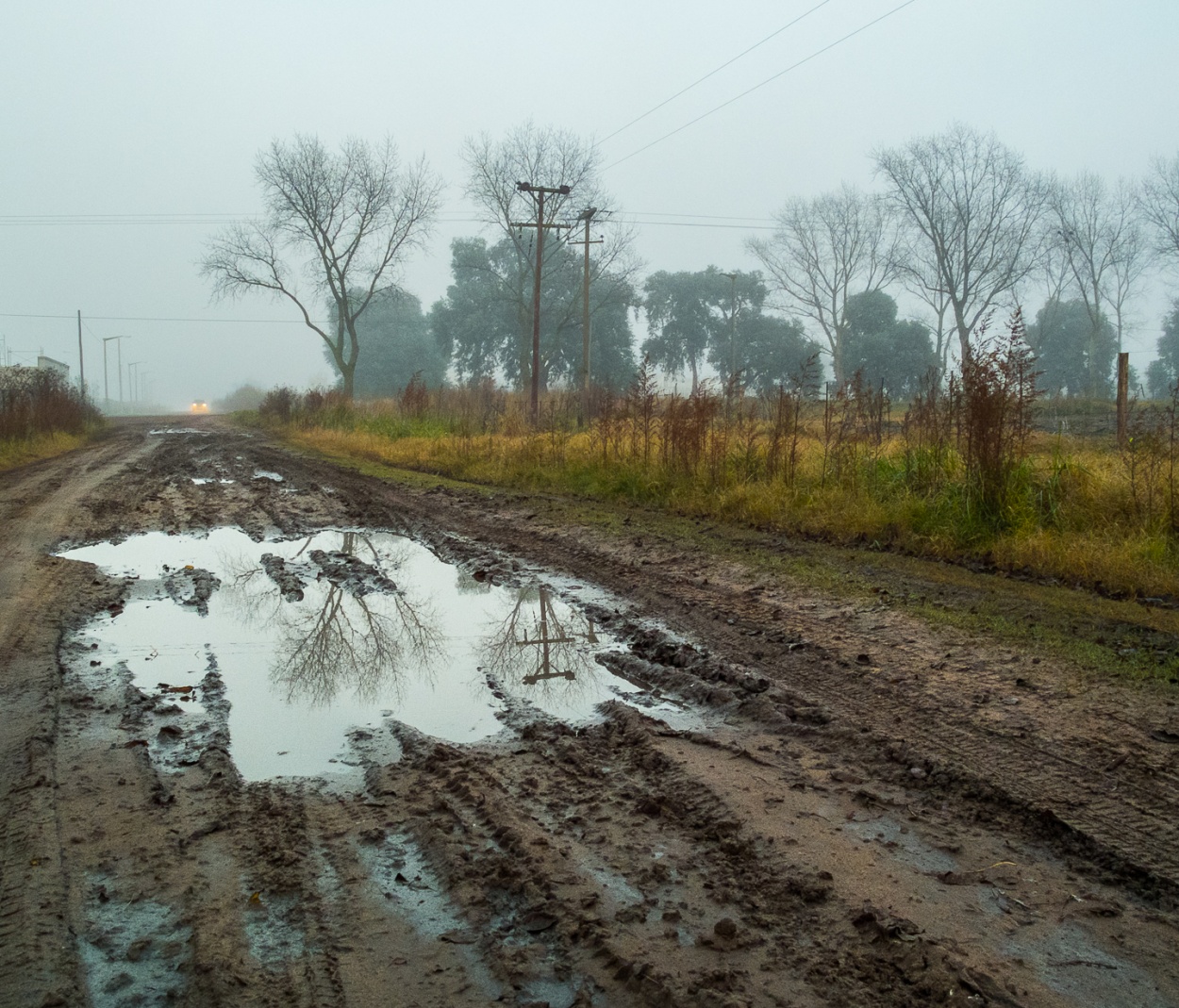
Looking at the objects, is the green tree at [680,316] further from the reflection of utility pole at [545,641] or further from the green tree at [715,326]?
the reflection of utility pole at [545,641]

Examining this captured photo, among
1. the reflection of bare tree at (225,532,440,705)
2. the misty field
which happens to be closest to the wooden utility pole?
the misty field

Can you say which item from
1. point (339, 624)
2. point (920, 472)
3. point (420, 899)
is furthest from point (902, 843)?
point (920, 472)

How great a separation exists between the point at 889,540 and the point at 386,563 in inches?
182

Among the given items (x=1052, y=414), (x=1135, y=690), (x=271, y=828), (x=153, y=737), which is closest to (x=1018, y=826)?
(x=1135, y=690)

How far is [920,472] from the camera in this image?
9180 millimetres

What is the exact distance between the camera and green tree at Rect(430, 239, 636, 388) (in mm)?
48938

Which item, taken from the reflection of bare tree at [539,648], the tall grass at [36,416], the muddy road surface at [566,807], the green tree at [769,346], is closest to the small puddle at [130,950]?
the muddy road surface at [566,807]

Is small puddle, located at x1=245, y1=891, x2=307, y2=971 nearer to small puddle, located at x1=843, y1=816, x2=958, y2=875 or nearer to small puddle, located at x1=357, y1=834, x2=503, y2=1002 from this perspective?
small puddle, located at x1=357, y1=834, x2=503, y2=1002

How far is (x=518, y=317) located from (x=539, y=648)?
148ft

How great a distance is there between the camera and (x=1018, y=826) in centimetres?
310

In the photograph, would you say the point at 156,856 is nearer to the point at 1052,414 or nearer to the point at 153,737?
the point at 153,737

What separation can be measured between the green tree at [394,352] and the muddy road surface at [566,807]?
60161mm

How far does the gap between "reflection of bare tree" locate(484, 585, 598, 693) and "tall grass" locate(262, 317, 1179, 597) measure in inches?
146

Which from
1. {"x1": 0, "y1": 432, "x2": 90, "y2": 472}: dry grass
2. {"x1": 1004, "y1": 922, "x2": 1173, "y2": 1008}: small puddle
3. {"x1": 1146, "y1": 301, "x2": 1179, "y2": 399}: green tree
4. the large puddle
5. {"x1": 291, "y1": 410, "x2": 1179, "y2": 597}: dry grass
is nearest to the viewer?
{"x1": 1004, "y1": 922, "x2": 1173, "y2": 1008}: small puddle
